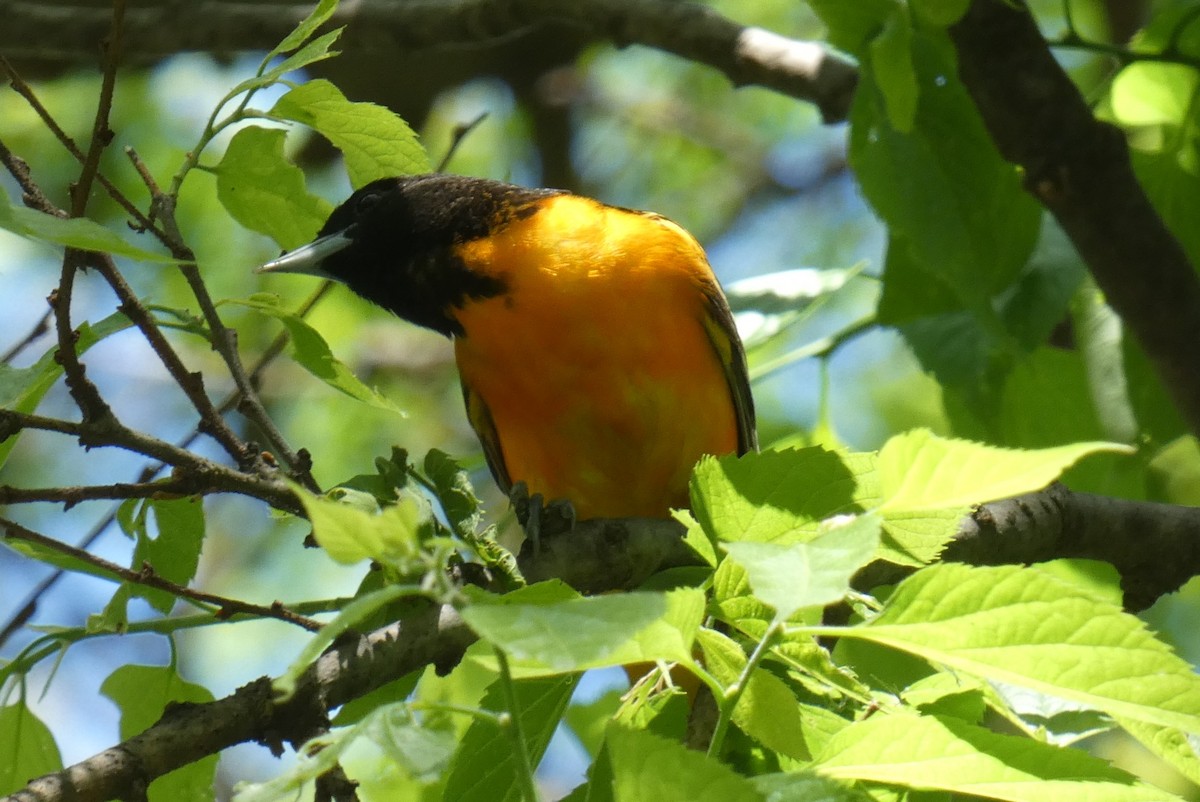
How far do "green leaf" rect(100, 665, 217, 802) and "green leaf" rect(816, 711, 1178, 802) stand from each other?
130cm

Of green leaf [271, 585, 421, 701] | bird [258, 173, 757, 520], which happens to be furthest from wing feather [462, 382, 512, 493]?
green leaf [271, 585, 421, 701]

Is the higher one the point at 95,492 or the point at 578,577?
the point at 95,492

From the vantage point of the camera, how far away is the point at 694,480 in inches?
74.9

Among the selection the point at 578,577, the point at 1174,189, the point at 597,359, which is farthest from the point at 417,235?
the point at 1174,189

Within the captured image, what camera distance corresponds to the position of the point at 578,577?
2641 millimetres

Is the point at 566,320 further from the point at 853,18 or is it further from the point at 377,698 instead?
the point at 377,698

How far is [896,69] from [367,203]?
2.01 metres

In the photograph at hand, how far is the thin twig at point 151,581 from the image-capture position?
7.02 feet

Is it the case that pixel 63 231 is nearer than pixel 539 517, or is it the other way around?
pixel 63 231

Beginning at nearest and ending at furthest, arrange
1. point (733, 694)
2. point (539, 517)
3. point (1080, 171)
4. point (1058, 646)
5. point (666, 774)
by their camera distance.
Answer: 1. point (666, 774)
2. point (1058, 646)
3. point (733, 694)
4. point (539, 517)
5. point (1080, 171)

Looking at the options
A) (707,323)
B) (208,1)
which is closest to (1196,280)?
(707,323)

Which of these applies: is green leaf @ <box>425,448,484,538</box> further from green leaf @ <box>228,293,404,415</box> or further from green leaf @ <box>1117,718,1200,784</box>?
green leaf @ <box>1117,718,1200,784</box>

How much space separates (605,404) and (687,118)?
23.3 feet

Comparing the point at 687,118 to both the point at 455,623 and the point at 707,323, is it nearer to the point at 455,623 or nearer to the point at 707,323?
the point at 707,323
